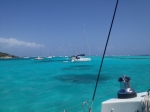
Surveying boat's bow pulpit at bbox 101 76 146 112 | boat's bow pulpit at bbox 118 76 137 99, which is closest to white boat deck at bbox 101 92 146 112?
boat's bow pulpit at bbox 101 76 146 112

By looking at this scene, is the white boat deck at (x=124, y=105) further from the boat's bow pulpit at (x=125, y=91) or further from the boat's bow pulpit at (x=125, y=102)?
the boat's bow pulpit at (x=125, y=91)

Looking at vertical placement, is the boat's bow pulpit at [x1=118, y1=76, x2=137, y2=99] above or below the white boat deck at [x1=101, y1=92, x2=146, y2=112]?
above

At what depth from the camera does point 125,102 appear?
3.05 meters

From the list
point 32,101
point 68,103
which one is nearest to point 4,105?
point 32,101

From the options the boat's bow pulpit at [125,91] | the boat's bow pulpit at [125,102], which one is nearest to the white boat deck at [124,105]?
the boat's bow pulpit at [125,102]

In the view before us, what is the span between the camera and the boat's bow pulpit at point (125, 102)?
2.97m

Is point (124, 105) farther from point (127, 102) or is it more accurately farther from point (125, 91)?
point (125, 91)

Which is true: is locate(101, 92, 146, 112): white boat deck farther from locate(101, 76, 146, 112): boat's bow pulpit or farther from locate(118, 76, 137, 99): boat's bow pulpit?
locate(118, 76, 137, 99): boat's bow pulpit

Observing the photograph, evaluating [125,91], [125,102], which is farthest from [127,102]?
[125,91]

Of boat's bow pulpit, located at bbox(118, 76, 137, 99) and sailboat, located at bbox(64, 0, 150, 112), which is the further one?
boat's bow pulpit, located at bbox(118, 76, 137, 99)

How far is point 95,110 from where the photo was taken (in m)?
9.41

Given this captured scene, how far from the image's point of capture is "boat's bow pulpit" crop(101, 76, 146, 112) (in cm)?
297

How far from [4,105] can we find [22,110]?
79.7 inches

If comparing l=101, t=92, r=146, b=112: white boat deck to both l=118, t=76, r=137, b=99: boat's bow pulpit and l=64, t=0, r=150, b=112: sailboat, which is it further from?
l=118, t=76, r=137, b=99: boat's bow pulpit
